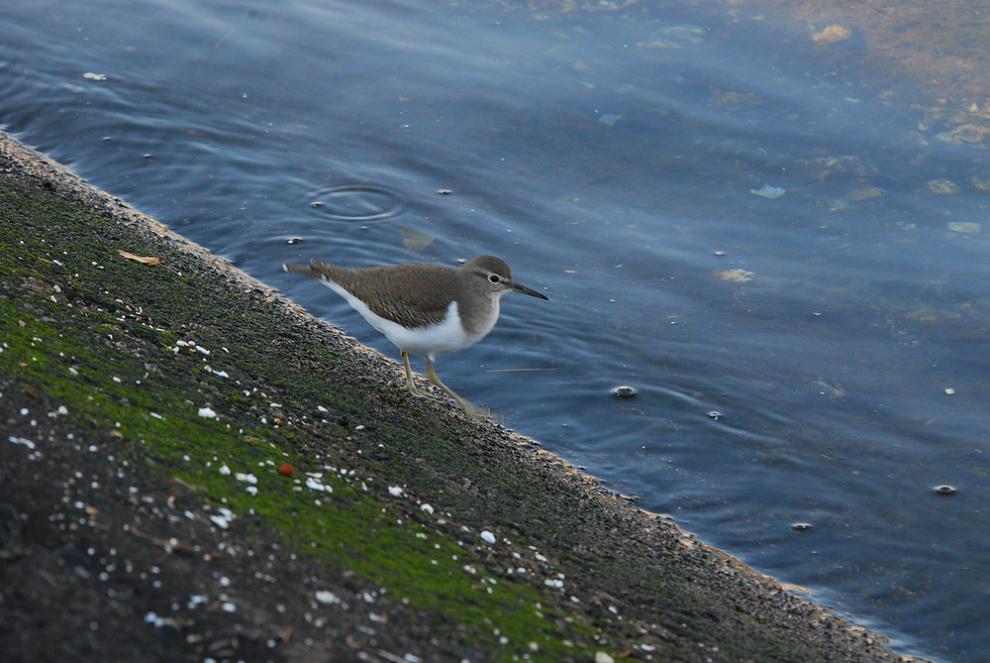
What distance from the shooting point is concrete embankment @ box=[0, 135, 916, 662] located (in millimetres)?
A: 3953

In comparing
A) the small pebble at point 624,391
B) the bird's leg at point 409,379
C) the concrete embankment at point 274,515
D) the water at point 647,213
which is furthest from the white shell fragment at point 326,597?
the small pebble at point 624,391

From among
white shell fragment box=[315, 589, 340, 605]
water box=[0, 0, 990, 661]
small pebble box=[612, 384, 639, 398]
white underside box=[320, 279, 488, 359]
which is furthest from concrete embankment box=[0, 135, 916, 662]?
small pebble box=[612, 384, 639, 398]

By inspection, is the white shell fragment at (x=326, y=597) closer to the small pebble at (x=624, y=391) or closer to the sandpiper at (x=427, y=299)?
the sandpiper at (x=427, y=299)

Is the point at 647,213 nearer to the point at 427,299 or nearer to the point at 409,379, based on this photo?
the point at 409,379

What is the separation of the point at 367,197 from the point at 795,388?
177 inches

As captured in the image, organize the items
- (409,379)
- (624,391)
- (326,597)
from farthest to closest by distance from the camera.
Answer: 1. (624,391)
2. (409,379)
3. (326,597)

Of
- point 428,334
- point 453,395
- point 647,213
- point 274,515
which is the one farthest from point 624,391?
point 274,515

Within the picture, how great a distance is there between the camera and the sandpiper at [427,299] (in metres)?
7.49

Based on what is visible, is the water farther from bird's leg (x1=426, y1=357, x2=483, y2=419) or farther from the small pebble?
bird's leg (x1=426, y1=357, x2=483, y2=419)

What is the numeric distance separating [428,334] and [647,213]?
12.9 ft

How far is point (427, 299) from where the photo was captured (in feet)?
24.6

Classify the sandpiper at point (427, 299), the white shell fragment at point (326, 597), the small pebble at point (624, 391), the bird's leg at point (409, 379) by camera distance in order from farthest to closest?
1. the small pebble at point (624, 391)
2. the bird's leg at point (409, 379)
3. the sandpiper at point (427, 299)
4. the white shell fragment at point (326, 597)

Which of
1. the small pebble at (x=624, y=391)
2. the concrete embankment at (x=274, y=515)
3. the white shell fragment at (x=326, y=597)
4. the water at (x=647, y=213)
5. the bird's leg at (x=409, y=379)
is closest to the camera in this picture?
the concrete embankment at (x=274, y=515)

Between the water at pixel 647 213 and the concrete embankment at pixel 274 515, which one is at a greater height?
the water at pixel 647 213
